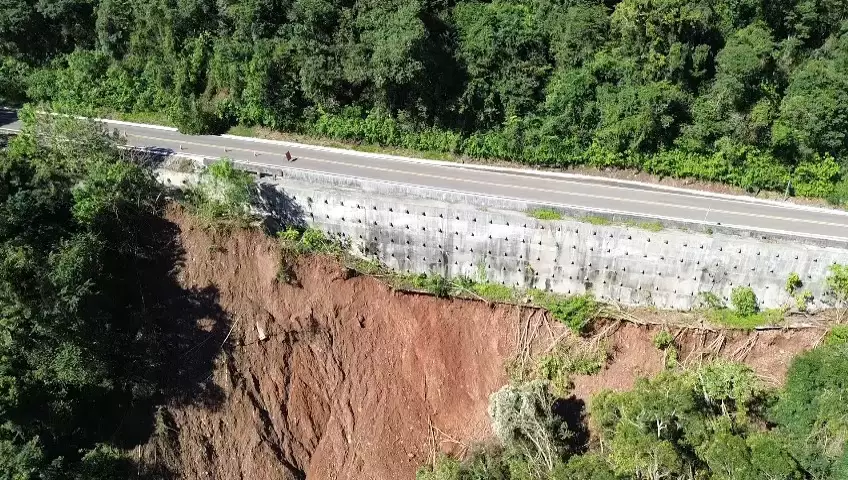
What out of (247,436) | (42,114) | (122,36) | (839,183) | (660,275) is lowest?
(247,436)

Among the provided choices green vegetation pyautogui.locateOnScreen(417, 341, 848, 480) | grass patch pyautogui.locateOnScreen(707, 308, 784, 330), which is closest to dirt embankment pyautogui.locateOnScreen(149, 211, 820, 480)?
grass patch pyautogui.locateOnScreen(707, 308, 784, 330)

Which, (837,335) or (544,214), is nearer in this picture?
(837,335)

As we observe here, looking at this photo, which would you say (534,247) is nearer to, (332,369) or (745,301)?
(745,301)

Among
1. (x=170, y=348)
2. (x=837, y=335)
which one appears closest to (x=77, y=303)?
(x=170, y=348)

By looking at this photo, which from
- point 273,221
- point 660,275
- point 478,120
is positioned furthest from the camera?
A: point 478,120

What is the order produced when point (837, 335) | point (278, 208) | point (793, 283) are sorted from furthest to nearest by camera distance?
1. point (278, 208)
2. point (793, 283)
3. point (837, 335)

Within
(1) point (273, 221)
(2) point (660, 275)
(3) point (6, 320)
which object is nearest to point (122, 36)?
(1) point (273, 221)

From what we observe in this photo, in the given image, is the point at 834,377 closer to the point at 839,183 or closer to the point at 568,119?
the point at 839,183

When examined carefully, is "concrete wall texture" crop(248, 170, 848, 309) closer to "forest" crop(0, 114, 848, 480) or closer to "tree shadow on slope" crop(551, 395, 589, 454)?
"forest" crop(0, 114, 848, 480)
